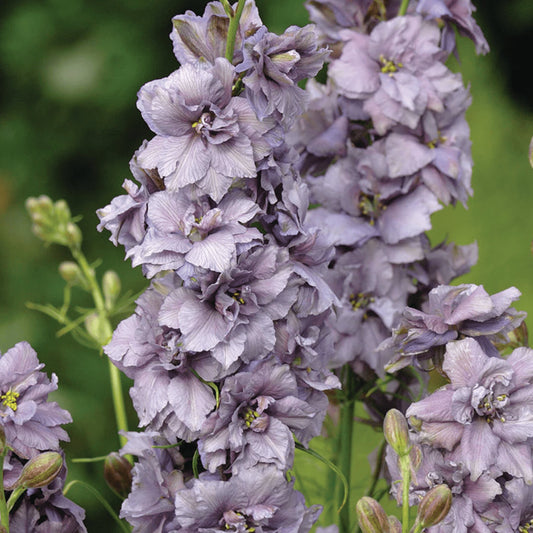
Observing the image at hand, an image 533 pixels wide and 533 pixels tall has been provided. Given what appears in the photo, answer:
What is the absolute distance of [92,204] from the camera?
3.97ft

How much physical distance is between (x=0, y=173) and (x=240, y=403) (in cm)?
85

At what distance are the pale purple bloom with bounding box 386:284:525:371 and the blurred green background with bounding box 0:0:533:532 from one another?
0.67m

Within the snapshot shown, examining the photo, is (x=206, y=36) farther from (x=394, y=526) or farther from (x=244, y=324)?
(x=394, y=526)

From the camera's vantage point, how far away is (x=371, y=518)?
0.42 metres

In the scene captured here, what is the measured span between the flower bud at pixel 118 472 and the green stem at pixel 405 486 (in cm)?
18

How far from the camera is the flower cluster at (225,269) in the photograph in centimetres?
43

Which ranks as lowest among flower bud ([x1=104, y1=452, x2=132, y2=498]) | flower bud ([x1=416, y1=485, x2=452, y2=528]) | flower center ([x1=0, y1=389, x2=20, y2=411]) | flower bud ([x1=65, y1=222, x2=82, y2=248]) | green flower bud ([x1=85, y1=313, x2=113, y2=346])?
flower bud ([x1=104, y1=452, x2=132, y2=498])

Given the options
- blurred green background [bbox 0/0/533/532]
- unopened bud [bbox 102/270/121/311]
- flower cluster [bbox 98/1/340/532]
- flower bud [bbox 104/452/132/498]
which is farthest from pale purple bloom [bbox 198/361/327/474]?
blurred green background [bbox 0/0/533/532]

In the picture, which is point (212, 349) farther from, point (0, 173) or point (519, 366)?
point (0, 173)

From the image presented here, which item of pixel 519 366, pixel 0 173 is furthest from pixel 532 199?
pixel 519 366

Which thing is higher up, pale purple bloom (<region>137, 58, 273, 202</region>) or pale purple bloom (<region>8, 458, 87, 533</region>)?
pale purple bloom (<region>137, 58, 273, 202</region>)

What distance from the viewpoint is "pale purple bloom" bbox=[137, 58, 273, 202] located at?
430 millimetres

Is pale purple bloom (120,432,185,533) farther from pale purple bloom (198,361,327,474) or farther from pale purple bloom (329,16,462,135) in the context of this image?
pale purple bloom (329,16,462,135)

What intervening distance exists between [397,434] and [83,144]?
0.86 meters
